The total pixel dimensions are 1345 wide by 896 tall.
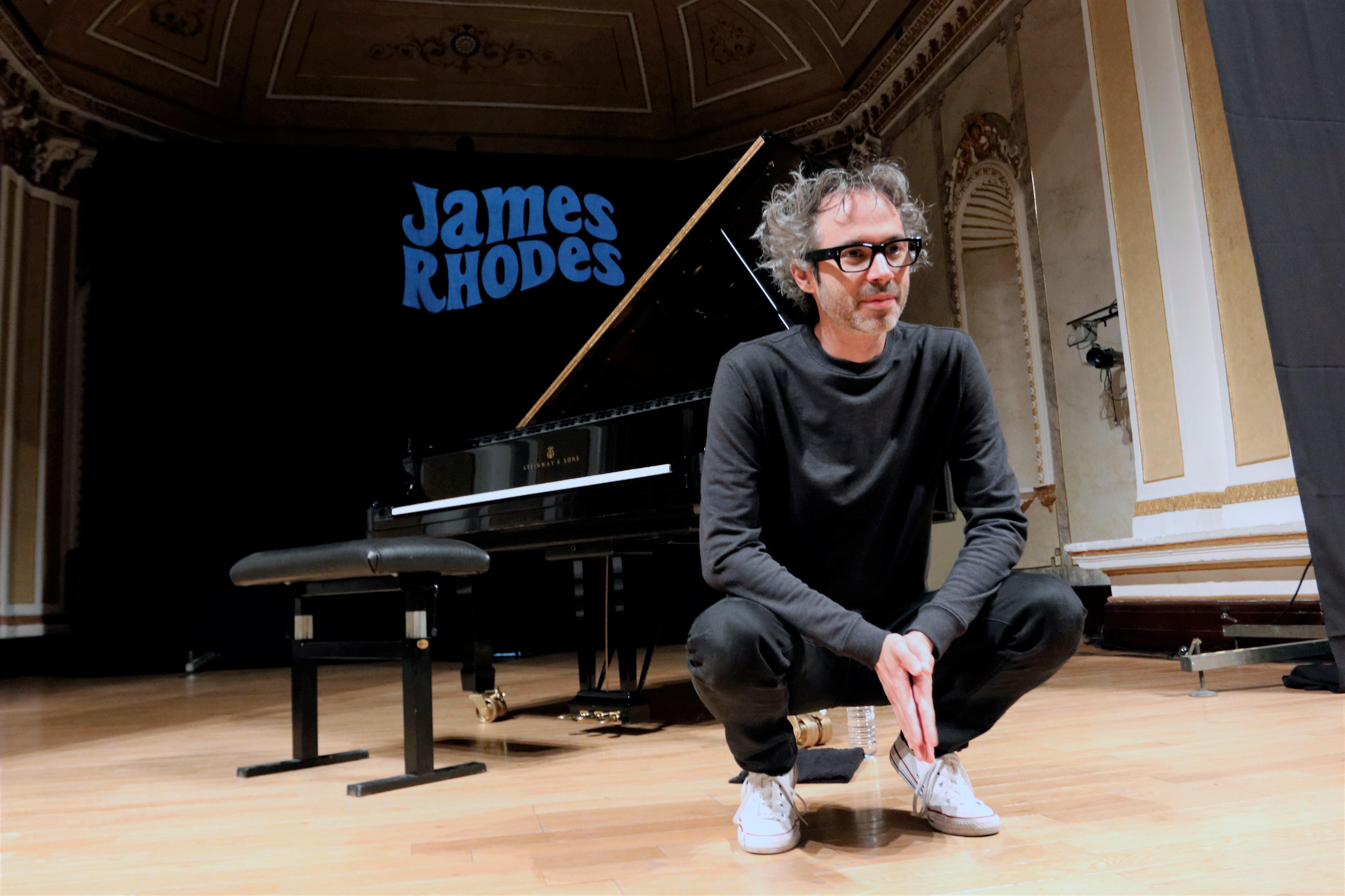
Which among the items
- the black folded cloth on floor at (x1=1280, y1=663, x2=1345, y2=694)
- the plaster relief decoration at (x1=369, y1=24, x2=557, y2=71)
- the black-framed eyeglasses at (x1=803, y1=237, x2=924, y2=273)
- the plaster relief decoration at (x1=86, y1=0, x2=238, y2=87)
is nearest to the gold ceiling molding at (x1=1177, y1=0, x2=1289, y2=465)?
the black folded cloth on floor at (x1=1280, y1=663, x2=1345, y2=694)

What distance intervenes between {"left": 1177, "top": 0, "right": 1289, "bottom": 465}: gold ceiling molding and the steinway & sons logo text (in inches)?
159

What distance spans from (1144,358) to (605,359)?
274cm

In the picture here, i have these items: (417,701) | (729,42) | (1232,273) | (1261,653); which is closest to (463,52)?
(729,42)

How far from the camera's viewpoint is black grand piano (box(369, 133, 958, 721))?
2684mm

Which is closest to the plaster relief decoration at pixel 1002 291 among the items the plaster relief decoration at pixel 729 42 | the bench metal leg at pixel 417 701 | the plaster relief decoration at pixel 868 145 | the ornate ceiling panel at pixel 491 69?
the plaster relief decoration at pixel 868 145

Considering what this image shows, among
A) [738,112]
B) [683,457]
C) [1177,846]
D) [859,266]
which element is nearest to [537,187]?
[738,112]

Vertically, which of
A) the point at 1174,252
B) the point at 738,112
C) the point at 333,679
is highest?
the point at 738,112

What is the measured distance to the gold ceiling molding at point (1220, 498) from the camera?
3.81m

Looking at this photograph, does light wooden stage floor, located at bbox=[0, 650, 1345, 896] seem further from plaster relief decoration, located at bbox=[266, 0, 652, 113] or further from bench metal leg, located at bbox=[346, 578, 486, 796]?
plaster relief decoration, located at bbox=[266, 0, 652, 113]

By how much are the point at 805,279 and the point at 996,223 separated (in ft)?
18.3

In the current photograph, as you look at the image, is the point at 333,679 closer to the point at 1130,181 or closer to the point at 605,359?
the point at 605,359

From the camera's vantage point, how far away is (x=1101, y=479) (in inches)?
223

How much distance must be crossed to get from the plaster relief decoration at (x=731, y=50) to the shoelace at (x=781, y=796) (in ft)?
23.5

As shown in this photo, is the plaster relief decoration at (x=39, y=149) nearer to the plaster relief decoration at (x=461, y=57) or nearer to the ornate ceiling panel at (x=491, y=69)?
the ornate ceiling panel at (x=491, y=69)
